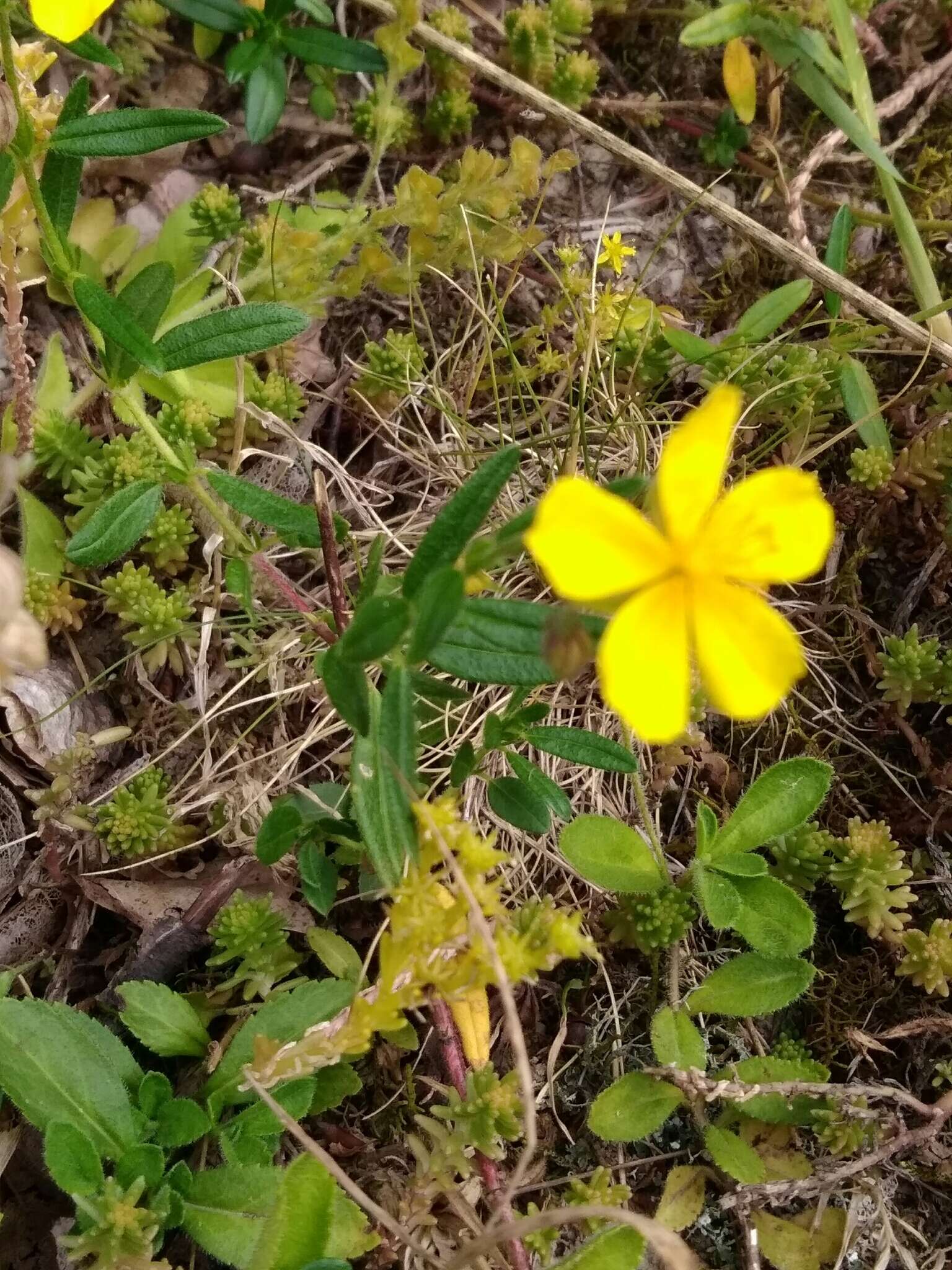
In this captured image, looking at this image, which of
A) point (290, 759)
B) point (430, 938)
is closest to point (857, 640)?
point (290, 759)

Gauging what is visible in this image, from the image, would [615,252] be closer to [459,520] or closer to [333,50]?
[333,50]

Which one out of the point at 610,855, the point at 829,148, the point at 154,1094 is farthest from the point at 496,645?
the point at 829,148

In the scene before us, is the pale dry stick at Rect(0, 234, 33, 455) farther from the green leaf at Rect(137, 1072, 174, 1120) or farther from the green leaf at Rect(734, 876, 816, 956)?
the green leaf at Rect(734, 876, 816, 956)

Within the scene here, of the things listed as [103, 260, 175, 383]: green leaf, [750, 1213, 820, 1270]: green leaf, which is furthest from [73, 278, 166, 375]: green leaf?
[750, 1213, 820, 1270]: green leaf

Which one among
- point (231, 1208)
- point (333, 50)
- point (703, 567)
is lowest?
point (231, 1208)

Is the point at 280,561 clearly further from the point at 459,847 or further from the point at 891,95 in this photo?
the point at 891,95

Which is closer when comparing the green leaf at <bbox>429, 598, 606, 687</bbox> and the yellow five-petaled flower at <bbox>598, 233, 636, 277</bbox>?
the green leaf at <bbox>429, 598, 606, 687</bbox>
